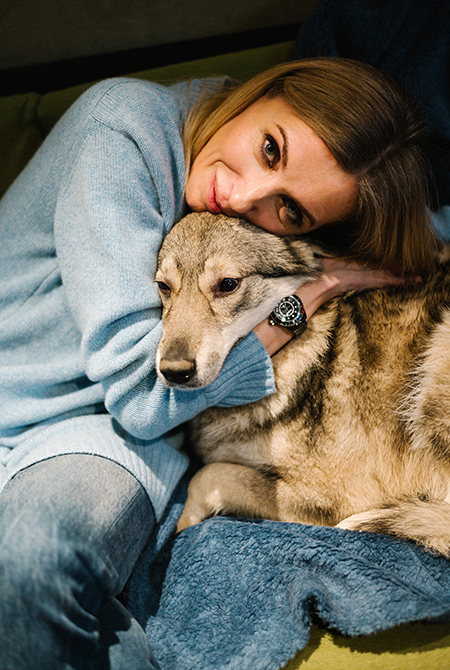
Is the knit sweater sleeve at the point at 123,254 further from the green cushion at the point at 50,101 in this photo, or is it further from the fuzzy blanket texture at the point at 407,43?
the fuzzy blanket texture at the point at 407,43

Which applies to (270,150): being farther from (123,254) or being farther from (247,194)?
(123,254)

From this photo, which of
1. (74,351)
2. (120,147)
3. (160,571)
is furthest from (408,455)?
(120,147)

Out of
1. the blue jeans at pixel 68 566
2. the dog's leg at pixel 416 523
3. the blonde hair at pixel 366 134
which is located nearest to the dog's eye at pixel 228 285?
the blonde hair at pixel 366 134

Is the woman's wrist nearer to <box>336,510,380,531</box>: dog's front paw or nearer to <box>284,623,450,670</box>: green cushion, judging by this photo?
<box>336,510,380,531</box>: dog's front paw

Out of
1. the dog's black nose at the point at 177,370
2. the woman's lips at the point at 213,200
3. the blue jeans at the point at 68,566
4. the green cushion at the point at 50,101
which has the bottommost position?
the blue jeans at the point at 68,566

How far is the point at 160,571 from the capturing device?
1.37 m

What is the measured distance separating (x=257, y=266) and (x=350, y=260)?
1.28ft

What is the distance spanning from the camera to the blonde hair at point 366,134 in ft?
3.99

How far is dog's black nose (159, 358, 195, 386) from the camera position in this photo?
1.14 meters

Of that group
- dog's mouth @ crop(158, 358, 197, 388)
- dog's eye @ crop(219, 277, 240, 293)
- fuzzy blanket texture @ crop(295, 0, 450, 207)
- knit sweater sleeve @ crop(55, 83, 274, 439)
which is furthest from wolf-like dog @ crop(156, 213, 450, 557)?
fuzzy blanket texture @ crop(295, 0, 450, 207)

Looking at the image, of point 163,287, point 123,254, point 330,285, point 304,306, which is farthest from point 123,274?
point 330,285

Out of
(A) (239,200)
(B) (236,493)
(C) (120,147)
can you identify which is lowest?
(B) (236,493)

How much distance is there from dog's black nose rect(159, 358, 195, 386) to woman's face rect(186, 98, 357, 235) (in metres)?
0.45

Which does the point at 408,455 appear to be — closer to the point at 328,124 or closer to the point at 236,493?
the point at 236,493
